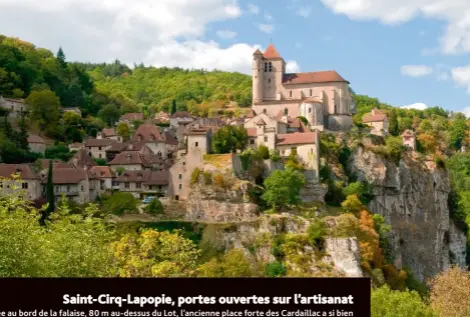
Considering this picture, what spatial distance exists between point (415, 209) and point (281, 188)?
3046 cm

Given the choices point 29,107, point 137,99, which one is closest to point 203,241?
point 29,107

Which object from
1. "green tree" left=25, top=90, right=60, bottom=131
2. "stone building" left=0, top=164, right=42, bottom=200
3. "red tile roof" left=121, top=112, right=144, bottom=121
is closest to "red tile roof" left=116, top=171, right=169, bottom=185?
"stone building" left=0, top=164, right=42, bottom=200

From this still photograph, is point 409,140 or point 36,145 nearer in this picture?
point 36,145

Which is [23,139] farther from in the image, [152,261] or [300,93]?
[152,261]

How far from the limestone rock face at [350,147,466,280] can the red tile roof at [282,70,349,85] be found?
14.7m

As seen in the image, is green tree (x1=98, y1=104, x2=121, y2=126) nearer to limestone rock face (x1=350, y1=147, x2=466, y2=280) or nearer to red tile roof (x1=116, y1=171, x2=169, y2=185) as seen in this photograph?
red tile roof (x1=116, y1=171, x2=169, y2=185)

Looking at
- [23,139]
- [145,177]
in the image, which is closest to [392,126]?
[145,177]

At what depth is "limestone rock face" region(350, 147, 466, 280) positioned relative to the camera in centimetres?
8038

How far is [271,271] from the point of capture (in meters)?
57.8

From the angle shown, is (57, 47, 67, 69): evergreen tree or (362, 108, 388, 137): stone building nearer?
(362, 108, 388, 137): stone building

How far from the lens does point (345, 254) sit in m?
61.0

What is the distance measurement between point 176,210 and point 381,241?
2290 centimetres

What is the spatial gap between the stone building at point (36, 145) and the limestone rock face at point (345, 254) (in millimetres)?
37014

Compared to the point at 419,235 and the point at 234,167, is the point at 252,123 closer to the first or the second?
the point at 234,167
